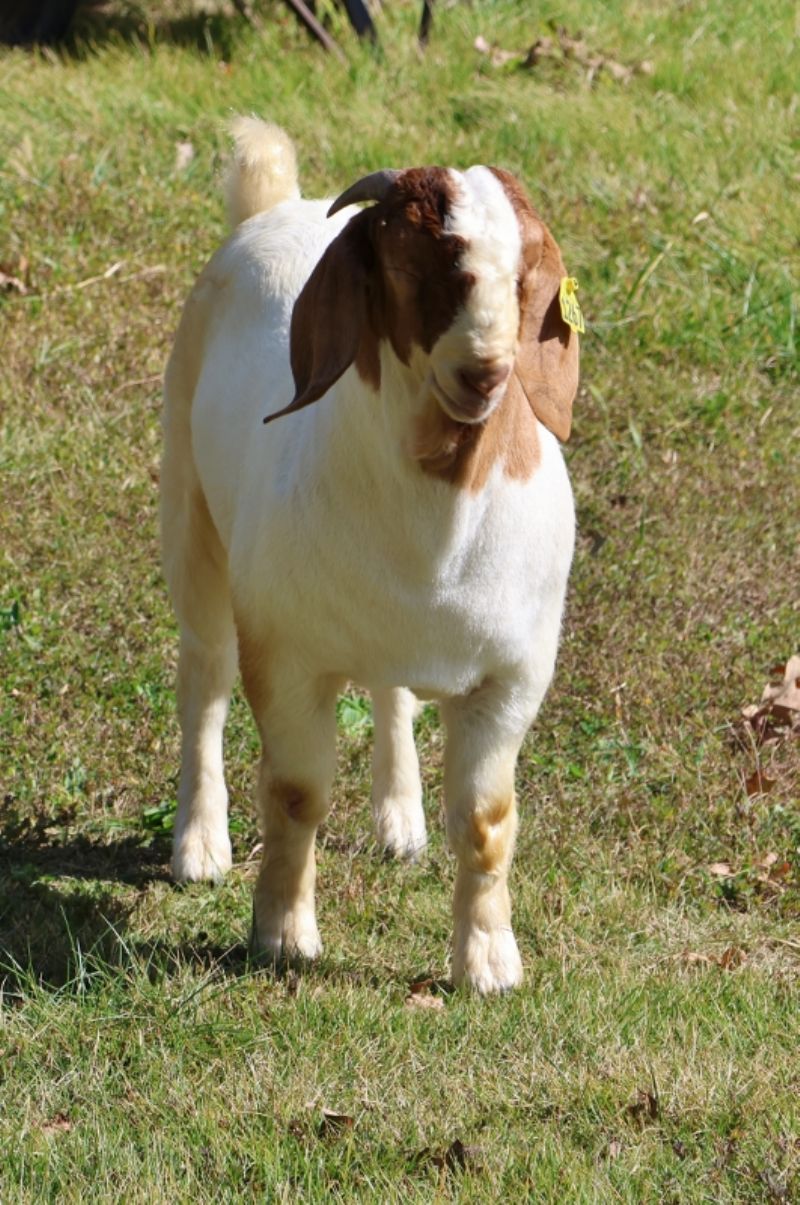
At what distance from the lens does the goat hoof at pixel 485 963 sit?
3828mm

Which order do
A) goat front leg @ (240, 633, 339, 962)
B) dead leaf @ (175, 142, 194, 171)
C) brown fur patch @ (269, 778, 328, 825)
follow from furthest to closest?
dead leaf @ (175, 142, 194, 171) → brown fur patch @ (269, 778, 328, 825) → goat front leg @ (240, 633, 339, 962)

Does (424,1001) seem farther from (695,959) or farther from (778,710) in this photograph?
(778,710)

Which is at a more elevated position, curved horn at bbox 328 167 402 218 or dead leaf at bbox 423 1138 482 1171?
curved horn at bbox 328 167 402 218

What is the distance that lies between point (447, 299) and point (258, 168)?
1890 millimetres

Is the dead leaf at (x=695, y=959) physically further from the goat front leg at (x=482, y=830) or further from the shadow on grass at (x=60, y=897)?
the shadow on grass at (x=60, y=897)

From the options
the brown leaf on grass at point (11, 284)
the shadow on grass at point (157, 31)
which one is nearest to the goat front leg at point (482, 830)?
the brown leaf on grass at point (11, 284)

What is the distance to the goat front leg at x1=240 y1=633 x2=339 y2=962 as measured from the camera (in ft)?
11.9

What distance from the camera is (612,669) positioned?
17.2 ft

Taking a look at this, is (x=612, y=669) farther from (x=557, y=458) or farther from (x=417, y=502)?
(x=417, y=502)

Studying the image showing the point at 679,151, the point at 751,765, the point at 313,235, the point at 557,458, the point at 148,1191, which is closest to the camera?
the point at 148,1191

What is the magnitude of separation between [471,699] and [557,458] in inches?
20.6

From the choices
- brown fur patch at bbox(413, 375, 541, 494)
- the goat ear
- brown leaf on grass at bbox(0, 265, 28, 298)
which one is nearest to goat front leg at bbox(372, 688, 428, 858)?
brown fur patch at bbox(413, 375, 541, 494)

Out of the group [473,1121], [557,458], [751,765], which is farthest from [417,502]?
[751,765]

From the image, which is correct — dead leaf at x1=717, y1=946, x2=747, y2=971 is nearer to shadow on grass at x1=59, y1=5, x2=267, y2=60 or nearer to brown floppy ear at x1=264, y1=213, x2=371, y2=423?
brown floppy ear at x1=264, y1=213, x2=371, y2=423
